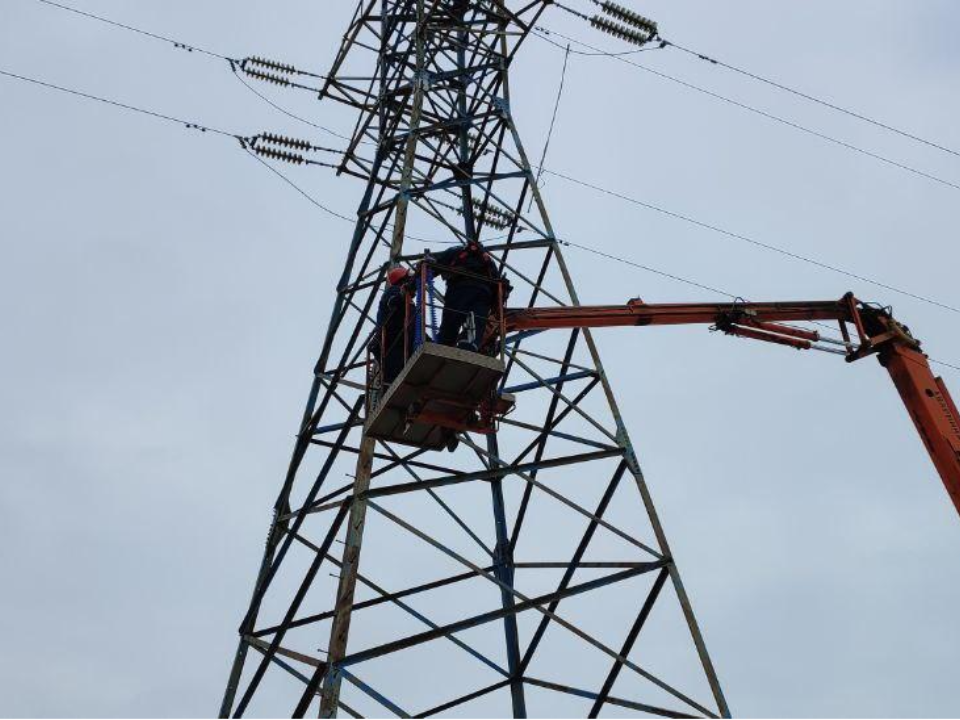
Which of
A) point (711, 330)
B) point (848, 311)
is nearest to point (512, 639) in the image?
point (711, 330)

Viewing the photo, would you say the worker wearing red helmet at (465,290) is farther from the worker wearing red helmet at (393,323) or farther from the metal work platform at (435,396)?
the metal work platform at (435,396)

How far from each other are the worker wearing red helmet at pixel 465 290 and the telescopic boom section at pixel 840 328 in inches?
43.6

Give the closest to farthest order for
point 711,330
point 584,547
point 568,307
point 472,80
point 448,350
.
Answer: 1. point 448,350
2. point 584,547
3. point 568,307
4. point 711,330
5. point 472,80

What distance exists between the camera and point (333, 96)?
61.3ft

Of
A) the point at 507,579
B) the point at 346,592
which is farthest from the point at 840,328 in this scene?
the point at 346,592

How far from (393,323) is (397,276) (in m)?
0.66

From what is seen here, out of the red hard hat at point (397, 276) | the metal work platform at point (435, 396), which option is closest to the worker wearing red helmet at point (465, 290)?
the red hard hat at point (397, 276)

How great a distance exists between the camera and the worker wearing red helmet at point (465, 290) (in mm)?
13055

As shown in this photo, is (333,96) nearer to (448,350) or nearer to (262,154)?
(262,154)

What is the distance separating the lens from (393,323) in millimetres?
13836

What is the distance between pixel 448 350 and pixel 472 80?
25.5 ft

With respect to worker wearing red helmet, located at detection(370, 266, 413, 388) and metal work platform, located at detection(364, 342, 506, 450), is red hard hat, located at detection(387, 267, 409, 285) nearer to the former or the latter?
worker wearing red helmet, located at detection(370, 266, 413, 388)

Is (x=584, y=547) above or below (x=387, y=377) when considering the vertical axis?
below

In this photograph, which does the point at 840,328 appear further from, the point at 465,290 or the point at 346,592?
the point at 346,592
